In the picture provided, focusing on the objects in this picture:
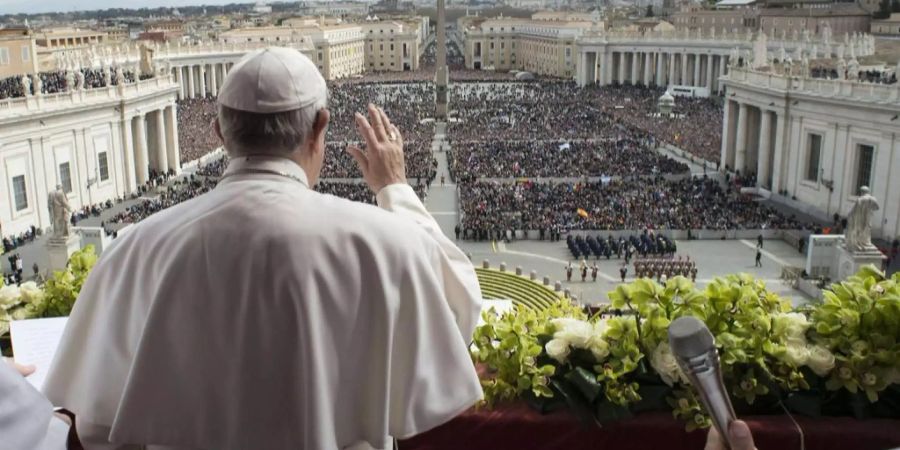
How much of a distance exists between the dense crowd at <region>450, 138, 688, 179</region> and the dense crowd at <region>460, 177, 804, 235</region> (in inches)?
107

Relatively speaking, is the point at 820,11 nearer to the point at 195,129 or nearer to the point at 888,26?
the point at 888,26

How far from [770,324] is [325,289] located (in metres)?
3.44

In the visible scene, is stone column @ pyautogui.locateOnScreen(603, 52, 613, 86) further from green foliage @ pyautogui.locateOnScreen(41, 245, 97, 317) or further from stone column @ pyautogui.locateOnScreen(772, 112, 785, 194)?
green foliage @ pyautogui.locateOnScreen(41, 245, 97, 317)

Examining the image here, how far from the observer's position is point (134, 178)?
4594cm

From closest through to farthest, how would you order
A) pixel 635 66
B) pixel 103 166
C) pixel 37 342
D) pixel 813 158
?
pixel 37 342
pixel 813 158
pixel 103 166
pixel 635 66

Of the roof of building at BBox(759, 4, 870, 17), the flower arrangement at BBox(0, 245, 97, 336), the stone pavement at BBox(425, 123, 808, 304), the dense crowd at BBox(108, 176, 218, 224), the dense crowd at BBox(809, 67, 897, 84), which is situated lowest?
the stone pavement at BBox(425, 123, 808, 304)

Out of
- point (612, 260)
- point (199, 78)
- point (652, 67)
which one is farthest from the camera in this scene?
point (652, 67)

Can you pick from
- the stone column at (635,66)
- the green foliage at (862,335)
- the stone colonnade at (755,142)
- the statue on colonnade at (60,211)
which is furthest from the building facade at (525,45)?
the green foliage at (862,335)

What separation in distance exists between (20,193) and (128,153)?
8.69 metres

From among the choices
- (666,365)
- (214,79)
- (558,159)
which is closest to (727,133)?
(558,159)

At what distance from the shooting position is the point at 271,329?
9.53 feet

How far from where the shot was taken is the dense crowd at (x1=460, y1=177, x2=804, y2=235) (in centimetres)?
3525

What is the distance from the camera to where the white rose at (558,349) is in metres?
5.23

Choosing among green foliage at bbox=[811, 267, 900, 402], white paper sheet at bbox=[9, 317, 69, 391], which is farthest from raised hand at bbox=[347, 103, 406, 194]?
green foliage at bbox=[811, 267, 900, 402]
